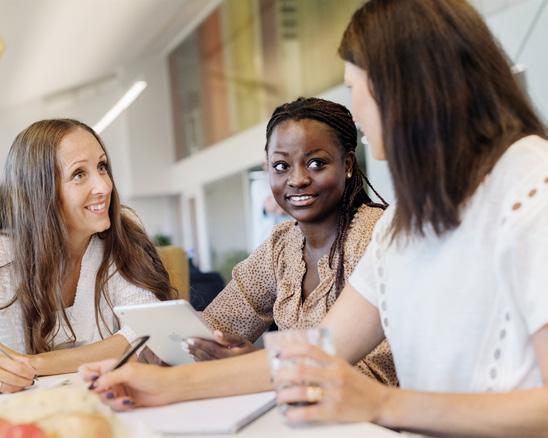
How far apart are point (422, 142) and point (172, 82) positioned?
43.6 ft

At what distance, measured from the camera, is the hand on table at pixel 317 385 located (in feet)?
2.98

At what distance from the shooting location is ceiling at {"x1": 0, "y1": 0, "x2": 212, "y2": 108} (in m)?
9.15

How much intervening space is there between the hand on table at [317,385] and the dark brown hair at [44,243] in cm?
129

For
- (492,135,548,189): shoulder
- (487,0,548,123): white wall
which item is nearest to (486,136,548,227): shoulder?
(492,135,548,189): shoulder

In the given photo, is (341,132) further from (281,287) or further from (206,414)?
(206,414)

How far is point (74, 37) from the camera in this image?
34.2ft

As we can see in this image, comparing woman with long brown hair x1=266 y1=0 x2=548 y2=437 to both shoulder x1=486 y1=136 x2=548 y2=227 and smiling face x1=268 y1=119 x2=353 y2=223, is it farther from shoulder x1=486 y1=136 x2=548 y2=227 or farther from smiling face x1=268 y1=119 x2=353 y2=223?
smiling face x1=268 y1=119 x2=353 y2=223

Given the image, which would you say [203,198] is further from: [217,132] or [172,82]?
[172,82]

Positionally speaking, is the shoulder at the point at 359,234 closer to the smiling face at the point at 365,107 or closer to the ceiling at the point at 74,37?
the smiling face at the point at 365,107

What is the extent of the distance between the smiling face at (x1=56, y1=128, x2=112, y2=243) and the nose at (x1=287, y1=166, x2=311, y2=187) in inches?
24.3

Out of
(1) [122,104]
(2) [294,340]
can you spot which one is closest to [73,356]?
(2) [294,340]

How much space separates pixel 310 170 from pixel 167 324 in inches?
26.9

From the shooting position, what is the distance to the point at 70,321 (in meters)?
2.11

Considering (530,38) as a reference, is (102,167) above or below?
below
